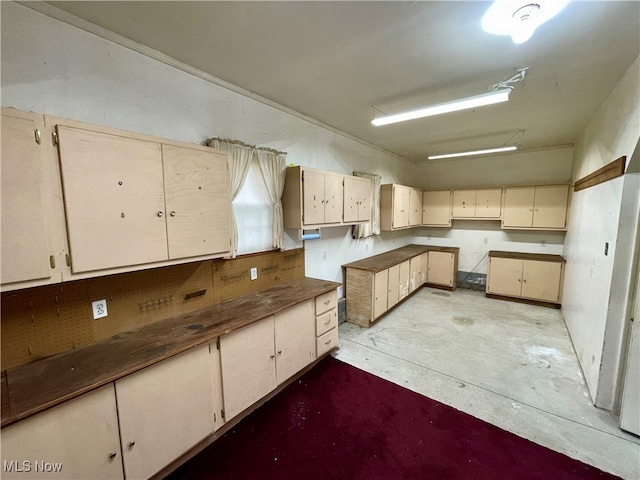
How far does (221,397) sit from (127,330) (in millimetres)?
873

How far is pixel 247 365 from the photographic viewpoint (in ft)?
6.99

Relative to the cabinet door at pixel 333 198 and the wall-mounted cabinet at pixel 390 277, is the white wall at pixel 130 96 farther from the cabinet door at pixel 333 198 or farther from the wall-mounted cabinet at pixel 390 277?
the wall-mounted cabinet at pixel 390 277

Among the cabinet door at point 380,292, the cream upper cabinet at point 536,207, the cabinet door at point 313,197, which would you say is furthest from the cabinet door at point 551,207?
the cabinet door at point 313,197

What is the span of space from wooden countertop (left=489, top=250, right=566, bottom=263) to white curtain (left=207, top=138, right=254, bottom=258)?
5.21 meters

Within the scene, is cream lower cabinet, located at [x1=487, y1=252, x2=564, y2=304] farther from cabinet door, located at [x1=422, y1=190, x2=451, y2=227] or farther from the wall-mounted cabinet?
cabinet door, located at [x1=422, y1=190, x2=451, y2=227]

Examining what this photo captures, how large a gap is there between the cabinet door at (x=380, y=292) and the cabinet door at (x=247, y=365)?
2.05m

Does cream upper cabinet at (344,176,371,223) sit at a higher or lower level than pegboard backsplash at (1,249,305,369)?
higher

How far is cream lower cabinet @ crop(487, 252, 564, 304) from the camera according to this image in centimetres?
A: 462

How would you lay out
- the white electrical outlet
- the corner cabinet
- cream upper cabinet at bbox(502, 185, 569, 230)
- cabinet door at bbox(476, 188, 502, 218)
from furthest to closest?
1. cabinet door at bbox(476, 188, 502, 218)
2. cream upper cabinet at bbox(502, 185, 569, 230)
3. the corner cabinet
4. the white electrical outlet

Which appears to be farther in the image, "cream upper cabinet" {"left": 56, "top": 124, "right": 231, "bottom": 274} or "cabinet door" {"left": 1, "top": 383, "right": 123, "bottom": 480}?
"cream upper cabinet" {"left": 56, "top": 124, "right": 231, "bottom": 274}

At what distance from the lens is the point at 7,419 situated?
3.61 ft

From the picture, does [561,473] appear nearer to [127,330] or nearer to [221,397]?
[221,397]

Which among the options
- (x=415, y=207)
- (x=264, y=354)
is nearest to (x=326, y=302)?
(x=264, y=354)

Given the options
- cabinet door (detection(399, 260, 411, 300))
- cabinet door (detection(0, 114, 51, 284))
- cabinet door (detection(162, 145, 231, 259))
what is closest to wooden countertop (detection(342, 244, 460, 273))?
cabinet door (detection(399, 260, 411, 300))
